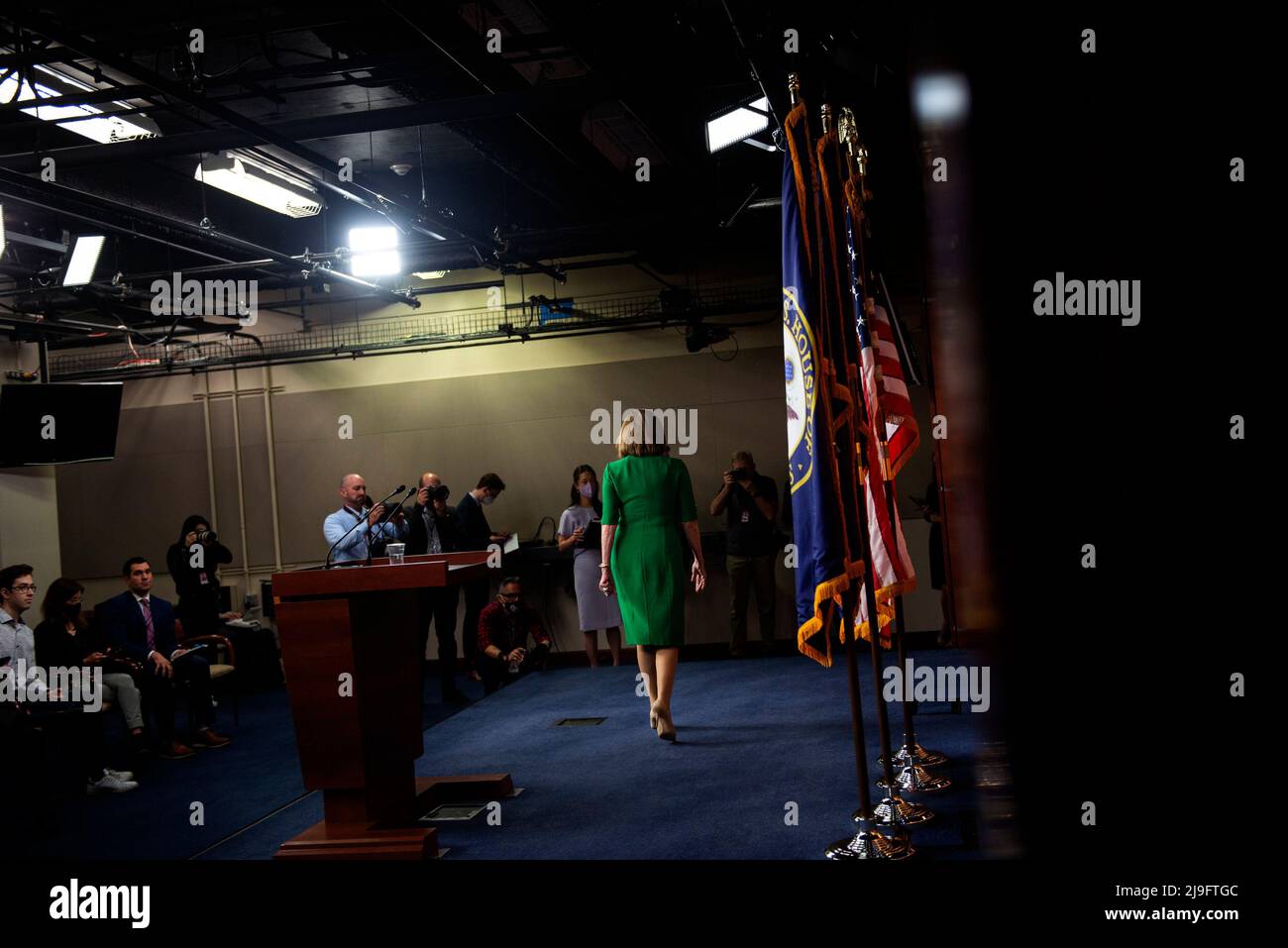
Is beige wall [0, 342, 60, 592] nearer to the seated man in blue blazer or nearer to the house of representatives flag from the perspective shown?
the seated man in blue blazer

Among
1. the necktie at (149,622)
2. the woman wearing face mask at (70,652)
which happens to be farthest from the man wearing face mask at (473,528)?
the woman wearing face mask at (70,652)

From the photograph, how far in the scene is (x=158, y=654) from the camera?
6.11 m

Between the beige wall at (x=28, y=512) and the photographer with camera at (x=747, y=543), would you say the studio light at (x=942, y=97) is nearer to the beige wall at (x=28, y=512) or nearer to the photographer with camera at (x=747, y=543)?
the photographer with camera at (x=747, y=543)

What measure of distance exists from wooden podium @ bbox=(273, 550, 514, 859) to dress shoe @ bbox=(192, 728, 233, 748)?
3068 mm

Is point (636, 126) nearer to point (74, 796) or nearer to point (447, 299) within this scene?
point (447, 299)

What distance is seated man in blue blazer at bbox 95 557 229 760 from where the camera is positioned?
6.02 m

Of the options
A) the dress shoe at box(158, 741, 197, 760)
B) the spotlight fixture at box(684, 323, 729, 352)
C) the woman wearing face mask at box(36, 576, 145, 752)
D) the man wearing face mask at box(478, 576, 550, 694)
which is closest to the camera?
the woman wearing face mask at box(36, 576, 145, 752)

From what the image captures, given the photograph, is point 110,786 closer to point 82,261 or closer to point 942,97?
point 82,261

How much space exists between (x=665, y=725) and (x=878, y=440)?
2017 millimetres

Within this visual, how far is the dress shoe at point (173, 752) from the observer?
598cm

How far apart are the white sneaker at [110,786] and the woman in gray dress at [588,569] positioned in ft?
12.8

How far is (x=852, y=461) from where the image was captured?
3107 mm

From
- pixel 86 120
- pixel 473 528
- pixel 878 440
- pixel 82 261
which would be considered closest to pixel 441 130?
pixel 86 120

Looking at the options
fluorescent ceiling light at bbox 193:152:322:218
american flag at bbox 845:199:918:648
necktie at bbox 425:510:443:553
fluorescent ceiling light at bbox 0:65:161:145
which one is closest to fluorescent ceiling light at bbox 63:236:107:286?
fluorescent ceiling light at bbox 193:152:322:218
